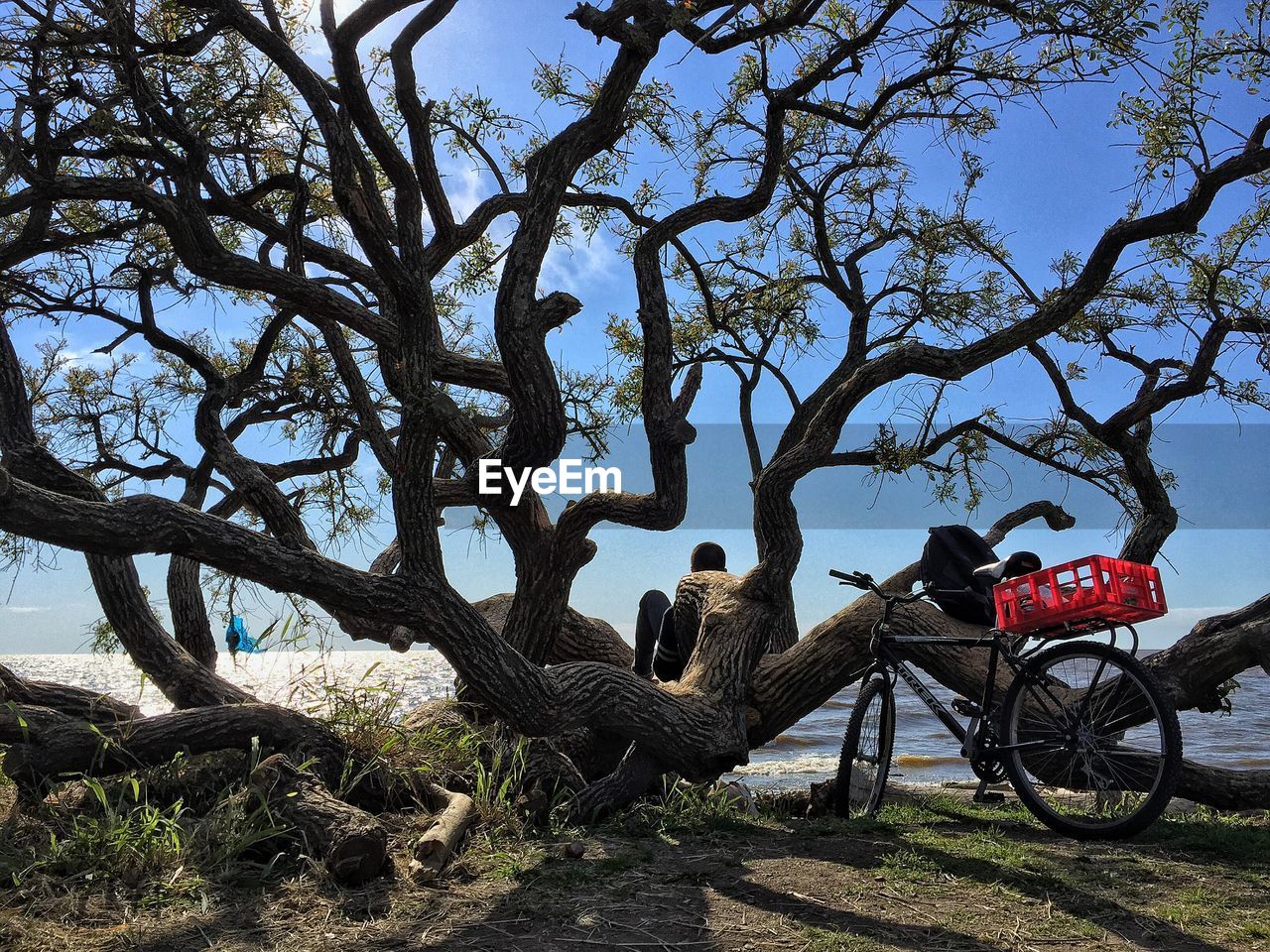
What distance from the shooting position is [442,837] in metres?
4.63

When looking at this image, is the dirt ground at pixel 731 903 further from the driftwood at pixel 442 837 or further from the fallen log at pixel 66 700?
the fallen log at pixel 66 700

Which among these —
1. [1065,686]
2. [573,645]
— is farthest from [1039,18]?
[573,645]

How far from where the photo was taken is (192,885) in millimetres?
4293

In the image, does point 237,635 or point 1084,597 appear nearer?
point 1084,597

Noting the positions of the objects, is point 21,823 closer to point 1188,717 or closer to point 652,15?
point 652,15

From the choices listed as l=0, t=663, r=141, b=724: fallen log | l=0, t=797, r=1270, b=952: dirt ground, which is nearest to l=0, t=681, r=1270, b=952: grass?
l=0, t=797, r=1270, b=952: dirt ground

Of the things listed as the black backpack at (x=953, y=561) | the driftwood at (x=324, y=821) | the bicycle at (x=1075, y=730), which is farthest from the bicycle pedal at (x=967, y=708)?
the driftwood at (x=324, y=821)

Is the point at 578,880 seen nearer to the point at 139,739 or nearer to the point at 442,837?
the point at 442,837

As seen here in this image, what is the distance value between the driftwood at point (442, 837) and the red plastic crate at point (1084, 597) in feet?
9.59

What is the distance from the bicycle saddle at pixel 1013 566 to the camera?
544 centimetres

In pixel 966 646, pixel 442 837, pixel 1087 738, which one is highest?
pixel 966 646

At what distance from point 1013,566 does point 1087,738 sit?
101 cm

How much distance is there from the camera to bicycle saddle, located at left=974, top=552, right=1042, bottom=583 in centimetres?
544

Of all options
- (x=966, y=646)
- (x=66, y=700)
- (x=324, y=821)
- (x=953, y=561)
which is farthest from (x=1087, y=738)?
(x=66, y=700)
